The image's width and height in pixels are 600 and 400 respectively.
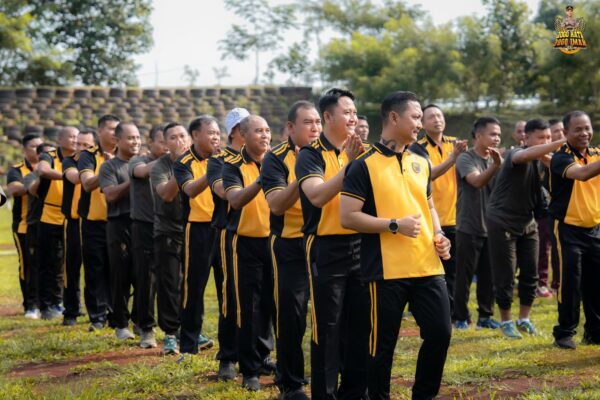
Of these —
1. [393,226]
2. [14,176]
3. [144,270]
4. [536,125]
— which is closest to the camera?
[393,226]

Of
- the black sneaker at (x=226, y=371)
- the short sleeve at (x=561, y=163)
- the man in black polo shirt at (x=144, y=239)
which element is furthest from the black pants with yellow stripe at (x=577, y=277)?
the man in black polo shirt at (x=144, y=239)

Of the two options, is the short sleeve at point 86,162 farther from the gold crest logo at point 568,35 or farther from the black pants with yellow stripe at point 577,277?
the gold crest logo at point 568,35

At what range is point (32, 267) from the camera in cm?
1116

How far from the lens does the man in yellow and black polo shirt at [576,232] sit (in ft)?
24.7

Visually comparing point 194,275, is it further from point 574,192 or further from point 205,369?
point 574,192

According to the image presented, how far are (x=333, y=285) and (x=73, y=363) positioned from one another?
3469mm

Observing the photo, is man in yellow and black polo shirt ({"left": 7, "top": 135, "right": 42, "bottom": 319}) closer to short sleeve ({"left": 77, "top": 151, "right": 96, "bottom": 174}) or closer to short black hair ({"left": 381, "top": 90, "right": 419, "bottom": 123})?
short sleeve ({"left": 77, "top": 151, "right": 96, "bottom": 174})

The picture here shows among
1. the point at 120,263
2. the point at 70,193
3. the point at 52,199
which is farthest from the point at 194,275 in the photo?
the point at 52,199

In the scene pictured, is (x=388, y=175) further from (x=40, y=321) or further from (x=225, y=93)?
(x=225, y=93)

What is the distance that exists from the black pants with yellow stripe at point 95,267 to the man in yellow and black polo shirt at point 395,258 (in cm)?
505

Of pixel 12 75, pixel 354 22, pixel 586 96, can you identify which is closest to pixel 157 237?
pixel 586 96

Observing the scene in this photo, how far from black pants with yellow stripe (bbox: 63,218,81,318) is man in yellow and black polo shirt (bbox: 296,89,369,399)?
515 cm

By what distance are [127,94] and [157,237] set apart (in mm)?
27589

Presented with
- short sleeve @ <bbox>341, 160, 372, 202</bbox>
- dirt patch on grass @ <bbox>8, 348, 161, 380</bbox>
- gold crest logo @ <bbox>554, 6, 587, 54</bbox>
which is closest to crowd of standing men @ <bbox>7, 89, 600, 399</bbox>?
short sleeve @ <bbox>341, 160, 372, 202</bbox>
